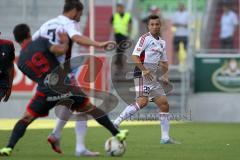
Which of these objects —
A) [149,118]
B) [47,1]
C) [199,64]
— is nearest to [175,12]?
[199,64]

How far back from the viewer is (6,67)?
45.9 ft

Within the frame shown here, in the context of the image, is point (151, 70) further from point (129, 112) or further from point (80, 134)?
point (80, 134)

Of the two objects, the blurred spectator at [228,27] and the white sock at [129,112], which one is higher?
the blurred spectator at [228,27]

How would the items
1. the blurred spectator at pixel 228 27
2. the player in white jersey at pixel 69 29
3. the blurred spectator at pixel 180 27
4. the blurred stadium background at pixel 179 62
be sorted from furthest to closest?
the blurred spectator at pixel 228 27, the blurred spectator at pixel 180 27, the blurred stadium background at pixel 179 62, the player in white jersey at pixel 69 29

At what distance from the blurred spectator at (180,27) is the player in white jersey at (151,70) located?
9.52 meters

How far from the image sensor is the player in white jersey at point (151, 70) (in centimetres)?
1543

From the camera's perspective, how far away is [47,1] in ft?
86.8

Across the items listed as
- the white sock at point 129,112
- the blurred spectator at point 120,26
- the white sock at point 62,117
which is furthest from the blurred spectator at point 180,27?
the white sock at point 62,117

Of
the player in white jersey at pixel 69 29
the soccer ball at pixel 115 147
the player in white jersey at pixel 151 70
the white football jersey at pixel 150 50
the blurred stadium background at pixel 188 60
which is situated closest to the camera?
the player in white jersey at pixel 69 29

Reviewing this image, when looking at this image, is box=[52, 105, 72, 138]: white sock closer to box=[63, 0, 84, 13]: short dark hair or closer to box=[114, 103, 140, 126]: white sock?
box=[63, 0, 84, 13]: short dark hair

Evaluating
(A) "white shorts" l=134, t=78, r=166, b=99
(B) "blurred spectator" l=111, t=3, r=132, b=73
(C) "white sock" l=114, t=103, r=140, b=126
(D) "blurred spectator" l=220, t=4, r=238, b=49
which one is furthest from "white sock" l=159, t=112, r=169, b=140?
(D) "blurred spectator" l=220, t=4, r=238, b=49

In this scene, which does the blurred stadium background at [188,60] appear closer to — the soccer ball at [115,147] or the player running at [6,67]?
the player running at [6,67]

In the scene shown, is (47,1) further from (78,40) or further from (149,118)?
(78,40)

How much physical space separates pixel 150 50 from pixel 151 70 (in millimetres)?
419
